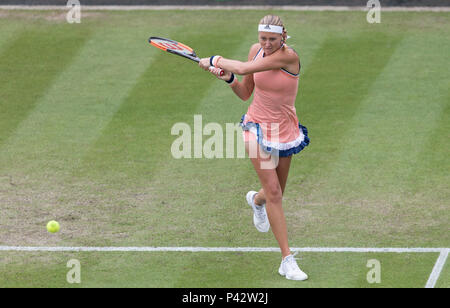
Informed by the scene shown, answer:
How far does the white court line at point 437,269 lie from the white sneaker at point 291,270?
1.22 m

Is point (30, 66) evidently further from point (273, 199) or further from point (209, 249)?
point (273, 199)

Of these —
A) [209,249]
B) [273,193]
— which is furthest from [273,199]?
[209,249]

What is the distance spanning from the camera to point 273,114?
948 cm

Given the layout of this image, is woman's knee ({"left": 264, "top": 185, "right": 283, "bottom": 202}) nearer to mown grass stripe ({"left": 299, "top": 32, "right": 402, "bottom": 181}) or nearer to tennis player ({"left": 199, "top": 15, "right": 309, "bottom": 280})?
tennis player ({"left": 199, "top": 15, "right": 309, "bottom": 280})

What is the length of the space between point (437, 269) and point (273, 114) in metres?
2.30

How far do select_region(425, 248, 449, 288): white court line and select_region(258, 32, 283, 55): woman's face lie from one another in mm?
2760

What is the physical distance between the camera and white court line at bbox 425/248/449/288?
9016 millimetres

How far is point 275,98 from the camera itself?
30.8ft

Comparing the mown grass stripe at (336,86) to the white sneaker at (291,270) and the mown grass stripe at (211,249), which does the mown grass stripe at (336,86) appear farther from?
the white sneaker at (291,270)

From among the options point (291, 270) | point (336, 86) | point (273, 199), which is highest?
point (336, 86)

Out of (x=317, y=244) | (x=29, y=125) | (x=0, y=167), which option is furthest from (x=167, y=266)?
(x=29, y=125)

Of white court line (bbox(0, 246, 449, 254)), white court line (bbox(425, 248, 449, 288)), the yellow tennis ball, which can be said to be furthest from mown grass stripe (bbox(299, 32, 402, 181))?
the yellow tennis ball

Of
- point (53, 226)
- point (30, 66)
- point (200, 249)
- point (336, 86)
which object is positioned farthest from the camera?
point (30, 66)

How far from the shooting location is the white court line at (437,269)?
29.6 ft
